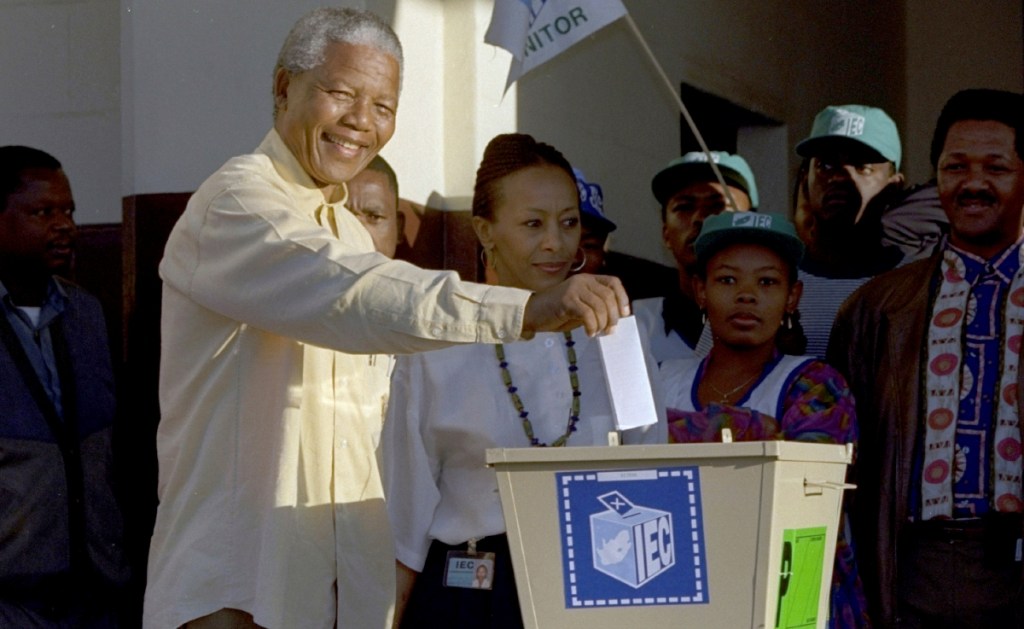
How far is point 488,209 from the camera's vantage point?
4078 millimetres

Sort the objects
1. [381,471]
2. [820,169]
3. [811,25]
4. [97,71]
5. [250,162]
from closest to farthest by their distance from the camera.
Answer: [250,162]
[381,471]
[820,169]
[97,71]
[811,25]

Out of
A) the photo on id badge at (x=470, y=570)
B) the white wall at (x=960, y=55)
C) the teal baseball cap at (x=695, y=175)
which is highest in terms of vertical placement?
the white wall at (x=960, y=55)

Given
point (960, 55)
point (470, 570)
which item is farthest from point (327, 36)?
point (960, 55)

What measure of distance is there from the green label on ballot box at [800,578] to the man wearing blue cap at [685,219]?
1946 millimetres

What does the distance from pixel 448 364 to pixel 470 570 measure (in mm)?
487

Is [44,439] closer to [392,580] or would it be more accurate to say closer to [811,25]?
[392,580]

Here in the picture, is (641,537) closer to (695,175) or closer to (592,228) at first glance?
(592,228)

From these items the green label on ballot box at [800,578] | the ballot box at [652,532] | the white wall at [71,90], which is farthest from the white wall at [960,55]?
the ballot box at [652,532]

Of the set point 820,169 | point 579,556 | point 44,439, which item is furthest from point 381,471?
point 820,169

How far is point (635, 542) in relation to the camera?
279 centimetres

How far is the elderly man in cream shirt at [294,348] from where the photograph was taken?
279cm

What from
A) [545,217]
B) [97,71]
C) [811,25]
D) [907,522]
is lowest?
[907,522]

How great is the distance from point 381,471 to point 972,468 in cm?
149

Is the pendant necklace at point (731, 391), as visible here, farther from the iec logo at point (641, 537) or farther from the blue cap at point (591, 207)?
the iec logo at point (641, 537)
